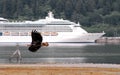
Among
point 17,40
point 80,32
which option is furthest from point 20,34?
point 80,32

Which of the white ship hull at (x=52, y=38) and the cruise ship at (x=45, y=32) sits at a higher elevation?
the cruise ship at (x=45, y=32)

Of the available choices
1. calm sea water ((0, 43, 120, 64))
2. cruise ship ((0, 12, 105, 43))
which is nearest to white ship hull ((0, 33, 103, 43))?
cruise ship ((0, 12, 105, 43))

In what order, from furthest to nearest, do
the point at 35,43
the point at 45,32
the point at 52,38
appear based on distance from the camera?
the point at 45,32 < the point at 52,38 < the point at 35,43

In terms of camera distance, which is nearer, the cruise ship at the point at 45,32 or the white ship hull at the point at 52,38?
the white ship hull at the point at 52,38

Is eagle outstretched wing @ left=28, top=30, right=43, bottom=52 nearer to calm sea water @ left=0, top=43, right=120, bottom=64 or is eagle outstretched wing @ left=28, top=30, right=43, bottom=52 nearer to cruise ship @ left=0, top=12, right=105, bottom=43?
calm sea water @ left=0, top=43, right=120, bottom=64

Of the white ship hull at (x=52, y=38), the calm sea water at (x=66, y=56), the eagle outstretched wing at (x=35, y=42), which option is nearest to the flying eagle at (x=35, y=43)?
the eagle outstretched wing at (x=35, y=42)

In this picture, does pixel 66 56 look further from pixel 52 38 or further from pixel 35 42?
pixel 52 38

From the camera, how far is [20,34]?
18825cm

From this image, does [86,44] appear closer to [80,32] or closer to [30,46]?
[80,32]

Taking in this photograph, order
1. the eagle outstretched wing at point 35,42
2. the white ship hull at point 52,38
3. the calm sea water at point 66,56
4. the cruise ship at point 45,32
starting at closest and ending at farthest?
the eagle outstretched wing at point 35,42 → the calm sea water at point 66,56 → the white ship hull at point 52,38 → the cruise ship at point 45,32

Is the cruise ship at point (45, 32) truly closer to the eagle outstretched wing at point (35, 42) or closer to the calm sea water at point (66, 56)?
the calm sea water at point (66, 56)

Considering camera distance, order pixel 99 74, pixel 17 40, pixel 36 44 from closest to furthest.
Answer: pixel 36 44 → pixel 99 74 → pixel 17 40

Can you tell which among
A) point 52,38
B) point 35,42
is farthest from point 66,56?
point 52,38

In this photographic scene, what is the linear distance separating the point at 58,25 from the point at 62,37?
4807 mm
